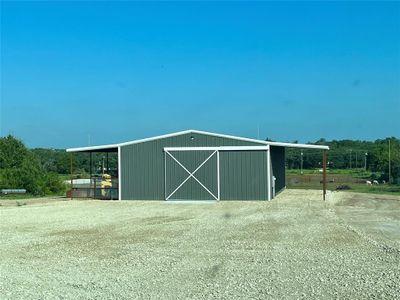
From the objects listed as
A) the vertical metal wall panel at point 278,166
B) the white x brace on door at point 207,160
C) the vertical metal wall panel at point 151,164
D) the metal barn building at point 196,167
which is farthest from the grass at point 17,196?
the vertical metal wall panel at point 278,166

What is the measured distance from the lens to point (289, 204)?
24.7 m

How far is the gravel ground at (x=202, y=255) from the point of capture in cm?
844

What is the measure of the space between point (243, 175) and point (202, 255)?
51.4ft

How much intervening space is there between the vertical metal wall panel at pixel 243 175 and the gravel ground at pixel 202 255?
16.1 feet

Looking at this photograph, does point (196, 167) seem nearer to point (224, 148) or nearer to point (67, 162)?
point (224, 148)

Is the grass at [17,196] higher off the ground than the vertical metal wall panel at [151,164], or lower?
lower

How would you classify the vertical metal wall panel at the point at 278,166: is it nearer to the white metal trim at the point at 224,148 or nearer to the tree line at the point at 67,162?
the white metal trim at the point at 224,148

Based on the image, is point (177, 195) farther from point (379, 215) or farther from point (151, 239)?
point (151, 239)

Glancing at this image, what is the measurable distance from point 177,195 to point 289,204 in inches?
244

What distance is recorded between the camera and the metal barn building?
88.6ft

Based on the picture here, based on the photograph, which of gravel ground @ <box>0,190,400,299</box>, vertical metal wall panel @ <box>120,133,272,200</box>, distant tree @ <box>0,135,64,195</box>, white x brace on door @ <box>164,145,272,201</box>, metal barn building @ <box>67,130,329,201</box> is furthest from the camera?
distant tree @ <box>0,135,64,195</box>

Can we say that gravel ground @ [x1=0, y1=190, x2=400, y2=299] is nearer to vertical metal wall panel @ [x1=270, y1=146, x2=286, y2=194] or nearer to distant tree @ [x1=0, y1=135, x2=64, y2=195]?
vertical metal wall panel @ [x1=270, y1=146, x2=286, y2=194]

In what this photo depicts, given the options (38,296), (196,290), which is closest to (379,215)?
(196,290)

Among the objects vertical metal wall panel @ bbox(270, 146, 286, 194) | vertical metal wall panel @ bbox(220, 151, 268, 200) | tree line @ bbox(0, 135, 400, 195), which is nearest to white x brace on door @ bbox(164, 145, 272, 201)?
vertical metal wall panel @ bbox(220, 151, 268, 200)
